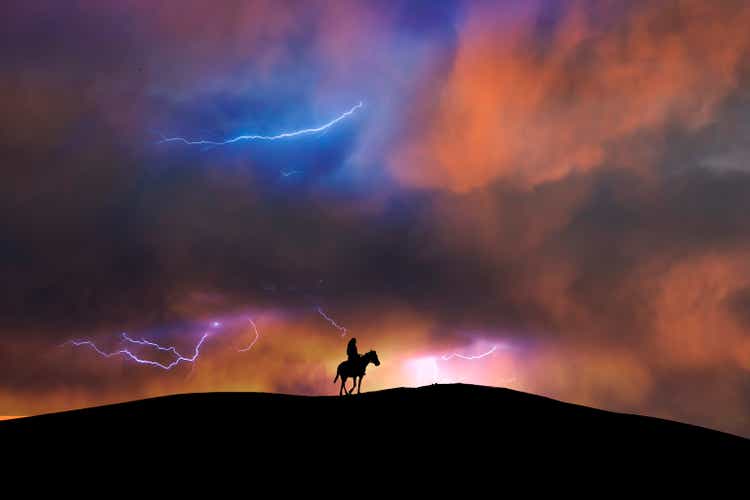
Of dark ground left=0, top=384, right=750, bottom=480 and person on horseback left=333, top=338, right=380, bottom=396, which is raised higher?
person on horseback left=333, top=338, right=380, bottom=396

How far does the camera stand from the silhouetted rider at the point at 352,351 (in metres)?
23.9

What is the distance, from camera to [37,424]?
1927 centimetres

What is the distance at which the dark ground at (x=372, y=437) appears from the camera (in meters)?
15.1

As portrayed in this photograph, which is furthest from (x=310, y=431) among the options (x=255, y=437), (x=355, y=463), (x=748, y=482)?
(x=748, y=482)

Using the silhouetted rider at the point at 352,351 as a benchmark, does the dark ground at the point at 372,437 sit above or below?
below

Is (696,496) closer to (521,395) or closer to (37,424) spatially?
(521,395)

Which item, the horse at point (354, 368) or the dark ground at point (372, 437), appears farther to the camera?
the horse at point (354, 368)

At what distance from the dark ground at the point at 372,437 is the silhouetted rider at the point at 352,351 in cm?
221

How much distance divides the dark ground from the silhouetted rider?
2.21 meters

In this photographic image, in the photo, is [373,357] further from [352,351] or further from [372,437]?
[372,437]

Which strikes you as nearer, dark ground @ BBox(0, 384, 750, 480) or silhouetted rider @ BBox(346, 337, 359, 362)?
dark ground @ BBox(0, 384, 750, 480)

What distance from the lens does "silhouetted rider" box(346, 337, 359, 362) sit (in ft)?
78.5

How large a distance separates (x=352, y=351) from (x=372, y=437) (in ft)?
24.1

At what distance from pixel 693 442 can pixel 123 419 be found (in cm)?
1764
